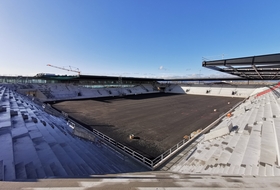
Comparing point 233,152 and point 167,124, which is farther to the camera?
point 167,124

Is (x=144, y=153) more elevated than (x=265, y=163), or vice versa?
(x=265, y=163)

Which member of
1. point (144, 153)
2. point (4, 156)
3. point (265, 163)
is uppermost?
point (4, 156)

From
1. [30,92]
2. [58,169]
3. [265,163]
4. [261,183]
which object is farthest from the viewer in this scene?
[30,92]

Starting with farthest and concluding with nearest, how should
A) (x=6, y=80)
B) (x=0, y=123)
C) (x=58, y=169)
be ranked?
(x=6, y=80), (x=0, y=123), (x=58, y=169)

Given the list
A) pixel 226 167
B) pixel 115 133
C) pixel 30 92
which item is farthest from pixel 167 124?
pixel 30 92

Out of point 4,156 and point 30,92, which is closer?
point 4,156

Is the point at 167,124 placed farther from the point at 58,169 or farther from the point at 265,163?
the point at 58,169

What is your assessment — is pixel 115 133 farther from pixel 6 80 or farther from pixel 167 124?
pixel 6 80

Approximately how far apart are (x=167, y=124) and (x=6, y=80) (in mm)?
54565

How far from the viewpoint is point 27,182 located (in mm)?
2168

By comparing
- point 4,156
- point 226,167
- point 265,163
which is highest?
point 4,156

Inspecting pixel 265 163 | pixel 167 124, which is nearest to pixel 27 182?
pixel 265 163

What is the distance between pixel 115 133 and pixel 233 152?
9.95 meters

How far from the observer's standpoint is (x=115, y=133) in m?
13.2
